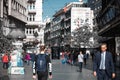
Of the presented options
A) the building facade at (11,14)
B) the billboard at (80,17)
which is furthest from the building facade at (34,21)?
the billboard at (80,17)

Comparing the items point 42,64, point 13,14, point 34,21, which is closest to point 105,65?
point 42,64

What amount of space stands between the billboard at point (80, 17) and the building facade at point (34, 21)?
2279 centimetres

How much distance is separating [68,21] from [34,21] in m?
33.7

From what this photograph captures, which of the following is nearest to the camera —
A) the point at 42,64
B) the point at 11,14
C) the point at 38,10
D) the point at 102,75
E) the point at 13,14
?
the point at 42,64

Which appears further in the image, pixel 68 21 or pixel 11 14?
pixel 68 21

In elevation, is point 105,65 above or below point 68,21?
below

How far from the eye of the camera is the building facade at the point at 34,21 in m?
107

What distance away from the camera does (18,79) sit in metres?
24.4

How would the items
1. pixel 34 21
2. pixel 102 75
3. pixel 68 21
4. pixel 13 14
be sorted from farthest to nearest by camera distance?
1. pixel 68 21
2. pixel 34 21
3. pixel 13 14
4. pixel 102 75

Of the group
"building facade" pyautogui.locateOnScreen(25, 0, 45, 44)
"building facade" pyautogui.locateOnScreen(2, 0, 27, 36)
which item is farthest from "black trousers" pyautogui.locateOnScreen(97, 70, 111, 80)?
"building facade" pyautogui.locateOnScreen(25, 0, 45, 44)

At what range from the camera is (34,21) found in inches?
4247

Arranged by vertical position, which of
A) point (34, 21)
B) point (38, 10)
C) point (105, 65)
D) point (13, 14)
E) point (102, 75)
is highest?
point (38, 10)

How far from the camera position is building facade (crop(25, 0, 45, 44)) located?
107062mm

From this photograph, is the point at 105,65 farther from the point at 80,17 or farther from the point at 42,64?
the point at 80,17
